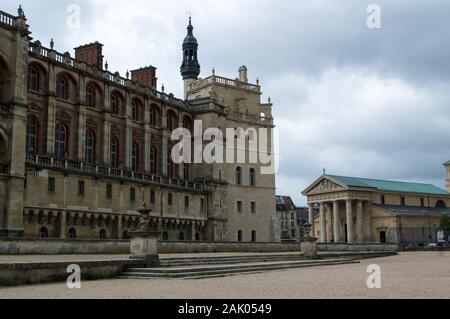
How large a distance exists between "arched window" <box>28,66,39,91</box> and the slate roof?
167 feet

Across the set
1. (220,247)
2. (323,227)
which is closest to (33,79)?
(220,247)

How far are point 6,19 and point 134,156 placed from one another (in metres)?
21.4

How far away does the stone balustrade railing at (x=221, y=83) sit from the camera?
7269cm

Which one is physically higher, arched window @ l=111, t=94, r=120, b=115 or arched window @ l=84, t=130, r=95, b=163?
arched window @ l=111, t=94, r=120, b=115

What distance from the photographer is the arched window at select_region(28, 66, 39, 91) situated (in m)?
45.8

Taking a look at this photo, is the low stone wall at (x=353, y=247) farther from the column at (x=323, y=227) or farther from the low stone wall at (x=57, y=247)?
the column at (x=323, y=227)

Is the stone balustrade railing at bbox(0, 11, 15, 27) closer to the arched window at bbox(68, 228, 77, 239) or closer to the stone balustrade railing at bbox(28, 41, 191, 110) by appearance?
the stone balustrade railing at bbox(28, 41, 191, 110)

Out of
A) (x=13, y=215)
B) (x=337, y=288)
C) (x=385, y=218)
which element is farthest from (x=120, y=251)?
(x=385, y=218)

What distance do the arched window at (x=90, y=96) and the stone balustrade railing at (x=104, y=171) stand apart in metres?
6.62

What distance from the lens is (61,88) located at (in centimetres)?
4928

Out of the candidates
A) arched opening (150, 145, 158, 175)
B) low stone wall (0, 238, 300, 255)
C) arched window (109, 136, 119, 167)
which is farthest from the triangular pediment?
low stone wall (0, 238, 300, 255)
